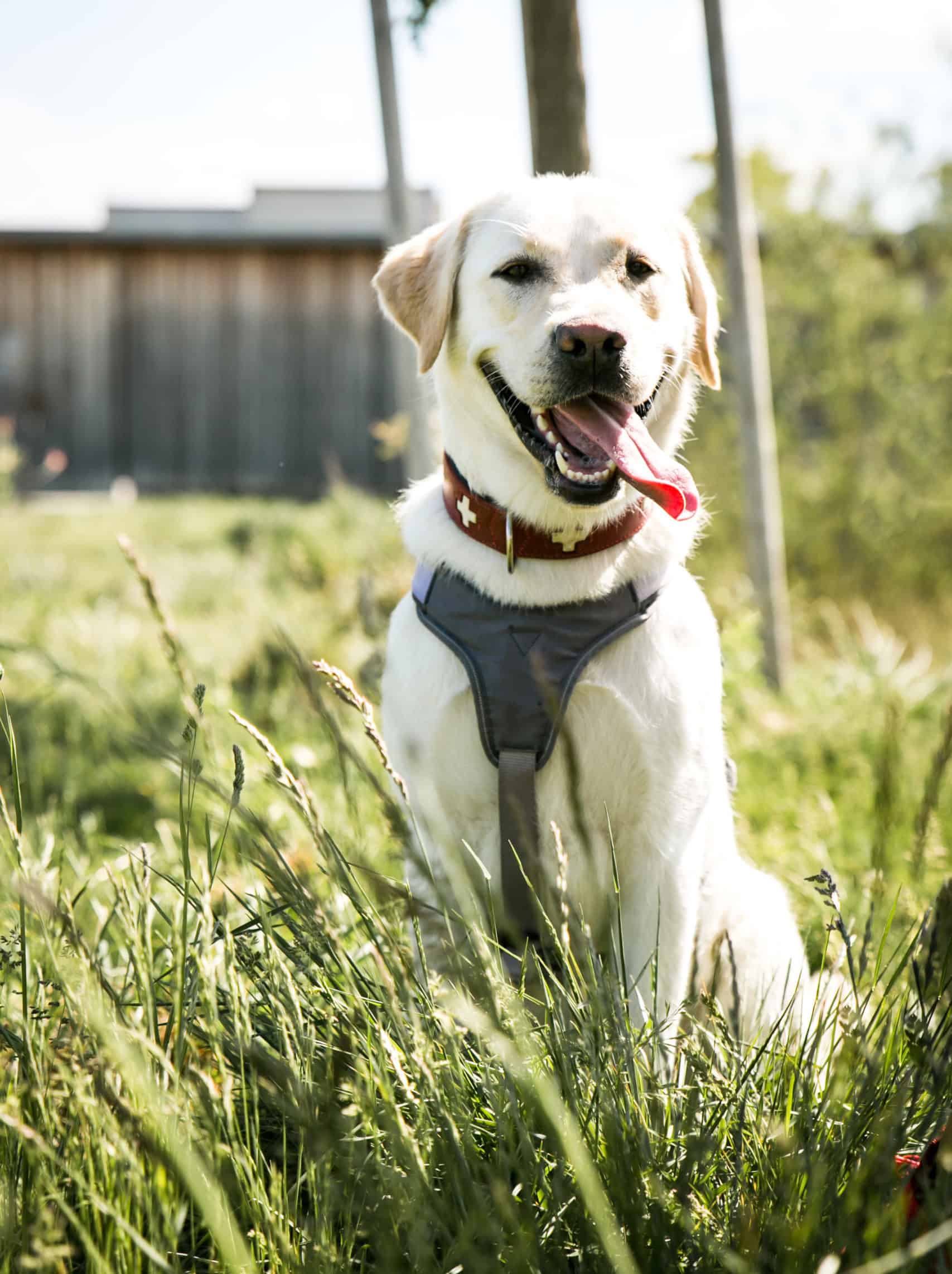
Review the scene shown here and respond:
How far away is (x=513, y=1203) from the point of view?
4.20 feet

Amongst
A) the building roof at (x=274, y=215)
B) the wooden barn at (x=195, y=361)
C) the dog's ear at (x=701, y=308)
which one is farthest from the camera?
the building roof at (x=274, y=215)

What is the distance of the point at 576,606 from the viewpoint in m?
2.14

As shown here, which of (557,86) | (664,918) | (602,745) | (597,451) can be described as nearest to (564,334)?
(597,451)

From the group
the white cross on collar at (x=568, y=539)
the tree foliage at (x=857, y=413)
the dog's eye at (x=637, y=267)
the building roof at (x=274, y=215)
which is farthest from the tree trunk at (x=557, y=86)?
the building roof at (x=274, y=215)

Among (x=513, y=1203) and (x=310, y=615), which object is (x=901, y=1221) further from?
(x=310, y=615)

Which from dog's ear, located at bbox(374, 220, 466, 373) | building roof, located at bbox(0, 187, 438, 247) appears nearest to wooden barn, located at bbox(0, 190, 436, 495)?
building roof, located at bbox(0, 187, 438, 247)

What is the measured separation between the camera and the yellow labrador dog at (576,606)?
205 centimetres

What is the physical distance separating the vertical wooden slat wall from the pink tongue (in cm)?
1513

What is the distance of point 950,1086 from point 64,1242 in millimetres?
1175

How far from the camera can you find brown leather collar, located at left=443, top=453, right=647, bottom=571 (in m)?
2.21

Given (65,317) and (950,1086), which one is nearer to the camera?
(950,1086)

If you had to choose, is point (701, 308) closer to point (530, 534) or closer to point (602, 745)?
point (530, 534)

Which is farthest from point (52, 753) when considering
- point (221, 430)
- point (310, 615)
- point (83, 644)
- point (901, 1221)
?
point (221, 430)

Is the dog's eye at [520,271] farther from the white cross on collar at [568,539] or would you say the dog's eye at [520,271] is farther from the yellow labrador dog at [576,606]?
the white cross on collar at [568,539]
